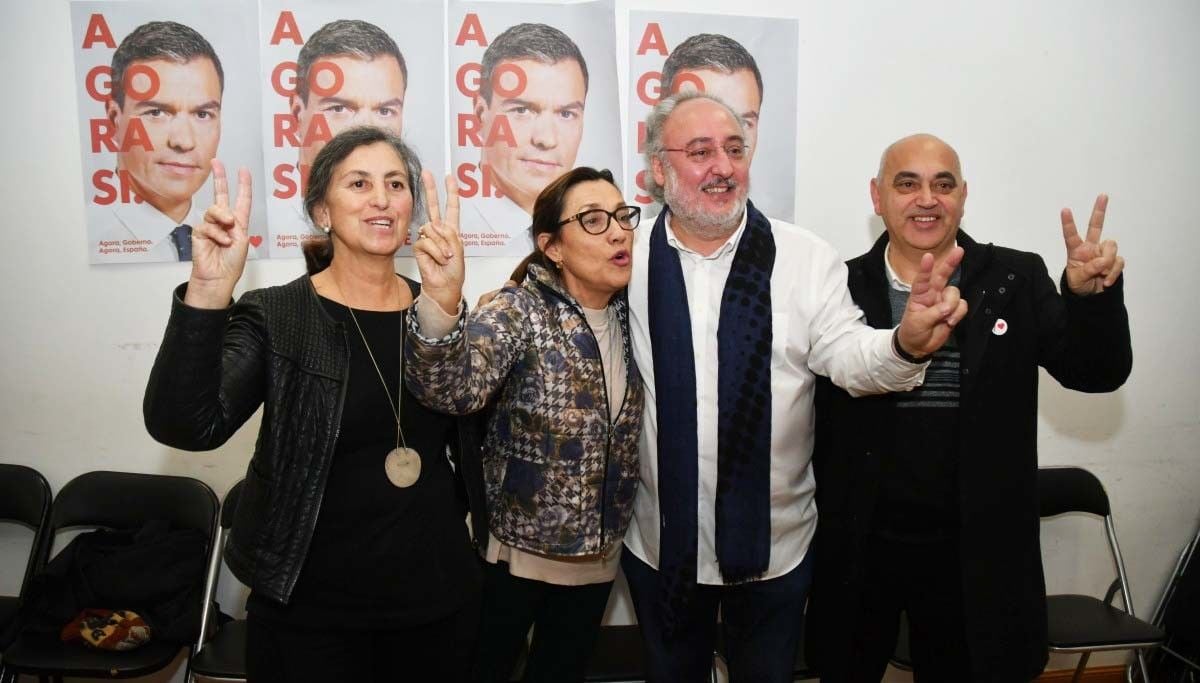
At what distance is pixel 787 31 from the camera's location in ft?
8.78

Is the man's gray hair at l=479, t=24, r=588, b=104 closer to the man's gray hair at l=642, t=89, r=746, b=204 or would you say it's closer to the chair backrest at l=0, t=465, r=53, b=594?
the man's gray hair at l=642, t=89, r=746, b=204

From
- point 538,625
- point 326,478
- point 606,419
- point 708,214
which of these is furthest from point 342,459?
point 708,214

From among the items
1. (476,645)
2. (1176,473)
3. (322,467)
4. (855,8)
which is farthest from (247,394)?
(1176,473)

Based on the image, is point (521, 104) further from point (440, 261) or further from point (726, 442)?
point (726, 442)

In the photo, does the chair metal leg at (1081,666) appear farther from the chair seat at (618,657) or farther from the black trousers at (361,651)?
the black trousers at (361,651)

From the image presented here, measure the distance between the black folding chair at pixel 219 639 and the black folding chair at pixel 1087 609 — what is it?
7.78ft

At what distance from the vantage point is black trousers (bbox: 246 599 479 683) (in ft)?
4.98

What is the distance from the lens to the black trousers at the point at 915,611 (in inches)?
76.4

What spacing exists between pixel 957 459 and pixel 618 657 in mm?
1180

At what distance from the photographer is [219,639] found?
7.51ft

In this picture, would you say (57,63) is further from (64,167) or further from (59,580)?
(59,580)

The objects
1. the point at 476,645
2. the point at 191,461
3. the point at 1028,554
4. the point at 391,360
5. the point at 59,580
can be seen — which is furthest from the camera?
the point at 191,461

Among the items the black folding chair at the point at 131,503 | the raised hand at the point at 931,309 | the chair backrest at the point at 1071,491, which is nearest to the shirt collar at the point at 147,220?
the black folding chair at the point at 131,503

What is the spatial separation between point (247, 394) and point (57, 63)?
1752mm
